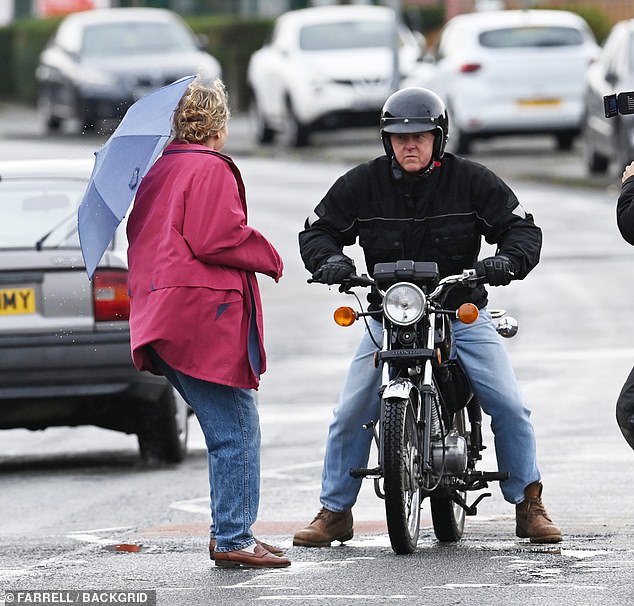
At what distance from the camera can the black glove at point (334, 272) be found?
7406mm

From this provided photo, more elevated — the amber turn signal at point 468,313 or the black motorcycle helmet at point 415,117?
the black motorcycle helmet at point 415,117

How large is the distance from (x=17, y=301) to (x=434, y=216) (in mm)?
3117

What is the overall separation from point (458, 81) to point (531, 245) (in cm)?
1922

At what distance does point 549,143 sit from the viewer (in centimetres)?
3142

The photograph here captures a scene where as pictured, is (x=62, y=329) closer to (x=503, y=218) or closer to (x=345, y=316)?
(x=345, y=316)

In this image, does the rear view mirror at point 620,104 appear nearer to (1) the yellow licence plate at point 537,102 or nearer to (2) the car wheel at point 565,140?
(1) the yellow licence plate at point 537,102

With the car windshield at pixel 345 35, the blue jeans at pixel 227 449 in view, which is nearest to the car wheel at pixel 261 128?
the car windshield at pixel 345 35

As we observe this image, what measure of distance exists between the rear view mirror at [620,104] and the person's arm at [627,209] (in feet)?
0.95

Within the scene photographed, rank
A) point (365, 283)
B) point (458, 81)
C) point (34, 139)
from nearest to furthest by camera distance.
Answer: point (365, 283), point (458, 81), point (34, 139)

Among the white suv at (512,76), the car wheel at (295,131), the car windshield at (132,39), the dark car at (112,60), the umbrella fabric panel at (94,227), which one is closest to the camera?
the umbrella fabric panel at (94,227)

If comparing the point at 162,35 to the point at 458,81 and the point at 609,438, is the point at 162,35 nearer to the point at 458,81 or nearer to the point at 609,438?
the point at 458,81

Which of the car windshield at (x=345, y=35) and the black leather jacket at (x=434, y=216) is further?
the car windshield at (x=345, y=35)

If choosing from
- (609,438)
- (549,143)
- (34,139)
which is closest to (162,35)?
(34,139)

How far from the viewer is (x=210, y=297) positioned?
715cm
